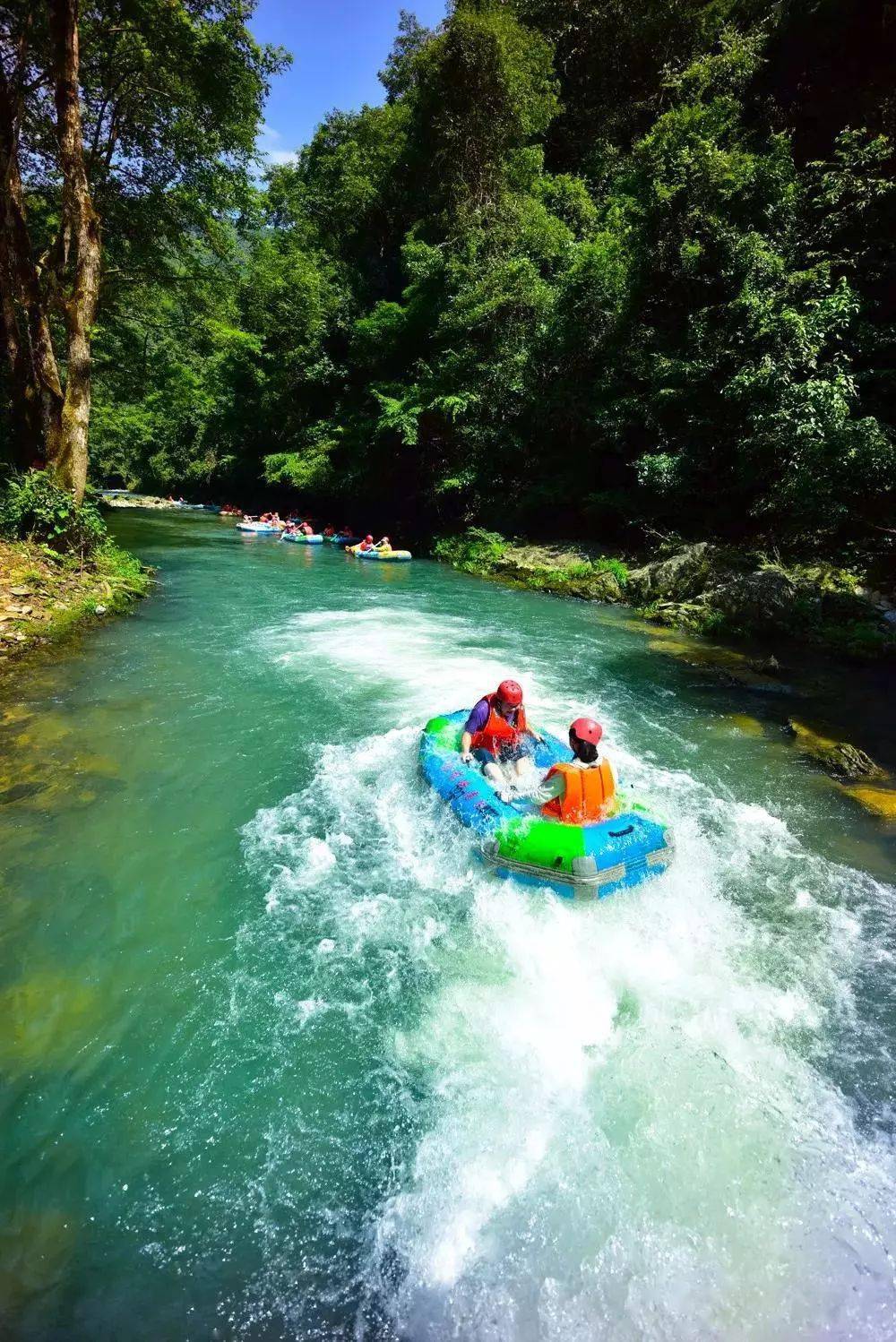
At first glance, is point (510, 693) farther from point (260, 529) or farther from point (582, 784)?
point (260, 529)

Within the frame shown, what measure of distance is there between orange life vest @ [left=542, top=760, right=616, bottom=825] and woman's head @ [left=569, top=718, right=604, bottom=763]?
8cm

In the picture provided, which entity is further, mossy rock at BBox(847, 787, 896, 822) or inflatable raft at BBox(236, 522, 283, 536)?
inflatable raft at BBox(236, 522, 283, 536)

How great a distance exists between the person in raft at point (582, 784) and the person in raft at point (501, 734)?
3.19 feet

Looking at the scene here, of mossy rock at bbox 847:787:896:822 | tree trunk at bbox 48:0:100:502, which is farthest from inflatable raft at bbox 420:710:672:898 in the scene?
tree trunk at bbox 48:0:100:502

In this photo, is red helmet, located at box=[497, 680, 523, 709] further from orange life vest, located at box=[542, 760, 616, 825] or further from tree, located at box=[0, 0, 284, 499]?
tree, located at box=[0, 0, 284, 499]

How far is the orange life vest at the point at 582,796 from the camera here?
432cm

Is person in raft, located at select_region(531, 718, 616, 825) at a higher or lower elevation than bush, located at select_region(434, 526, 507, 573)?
lower

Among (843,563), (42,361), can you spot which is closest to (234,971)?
(42,361)

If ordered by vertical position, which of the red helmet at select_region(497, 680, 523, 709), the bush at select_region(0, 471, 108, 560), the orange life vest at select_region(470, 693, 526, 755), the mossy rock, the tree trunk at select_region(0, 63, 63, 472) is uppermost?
the tree trunk at select_region(0, 63, 63, 472)

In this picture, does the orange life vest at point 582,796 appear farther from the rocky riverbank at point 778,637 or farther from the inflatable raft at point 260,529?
the inflatable raft at point 260,529

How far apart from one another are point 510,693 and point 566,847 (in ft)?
5.26

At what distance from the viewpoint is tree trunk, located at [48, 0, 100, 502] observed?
31.5ft

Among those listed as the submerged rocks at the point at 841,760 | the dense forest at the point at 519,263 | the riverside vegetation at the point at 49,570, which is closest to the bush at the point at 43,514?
the riverside vegetation at the point at 49,570

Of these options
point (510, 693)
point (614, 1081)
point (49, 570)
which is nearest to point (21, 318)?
point (49, 570)
